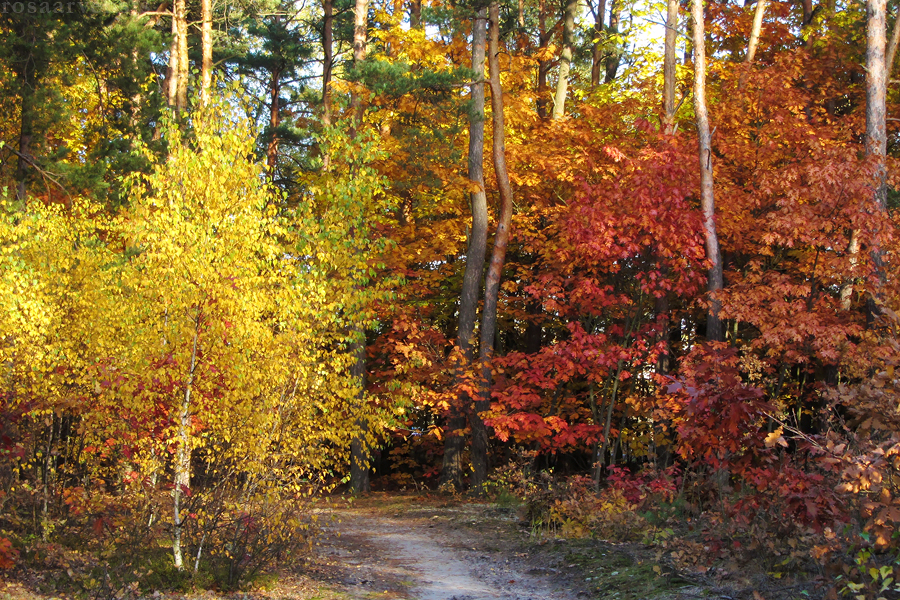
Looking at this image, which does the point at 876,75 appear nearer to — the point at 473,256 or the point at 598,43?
the point at 473,256

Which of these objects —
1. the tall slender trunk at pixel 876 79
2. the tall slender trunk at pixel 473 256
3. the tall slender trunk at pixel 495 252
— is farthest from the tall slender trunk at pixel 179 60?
the tall slender trunk at pixel 876 79

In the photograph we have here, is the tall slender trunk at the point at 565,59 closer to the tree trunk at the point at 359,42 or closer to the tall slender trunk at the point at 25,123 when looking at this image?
the tree trunk at the point at 359,42

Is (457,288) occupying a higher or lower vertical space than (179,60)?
lower

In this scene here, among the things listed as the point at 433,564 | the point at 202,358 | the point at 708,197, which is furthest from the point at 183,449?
the point at 708,197

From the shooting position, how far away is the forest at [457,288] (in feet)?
22.3

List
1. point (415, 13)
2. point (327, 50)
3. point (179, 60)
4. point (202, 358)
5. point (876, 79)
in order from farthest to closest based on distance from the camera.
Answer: point (327, 50) < point (415, 13) < point (179, 60) < point (876, 79) < point (202, 358)

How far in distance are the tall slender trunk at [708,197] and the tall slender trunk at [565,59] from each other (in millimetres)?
3685

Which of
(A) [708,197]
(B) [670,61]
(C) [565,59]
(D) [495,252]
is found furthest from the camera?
(C) [565,59]

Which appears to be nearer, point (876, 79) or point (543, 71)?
point (876, 79)

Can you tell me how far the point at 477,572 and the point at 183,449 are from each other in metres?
→ 3.47

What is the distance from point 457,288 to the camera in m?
18.2

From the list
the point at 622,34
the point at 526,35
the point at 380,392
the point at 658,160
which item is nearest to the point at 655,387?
the point at 658,160

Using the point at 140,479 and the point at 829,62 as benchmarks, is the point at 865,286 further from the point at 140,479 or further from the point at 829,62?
the point at 140,479

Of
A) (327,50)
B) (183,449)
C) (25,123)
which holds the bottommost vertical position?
(183,449)
